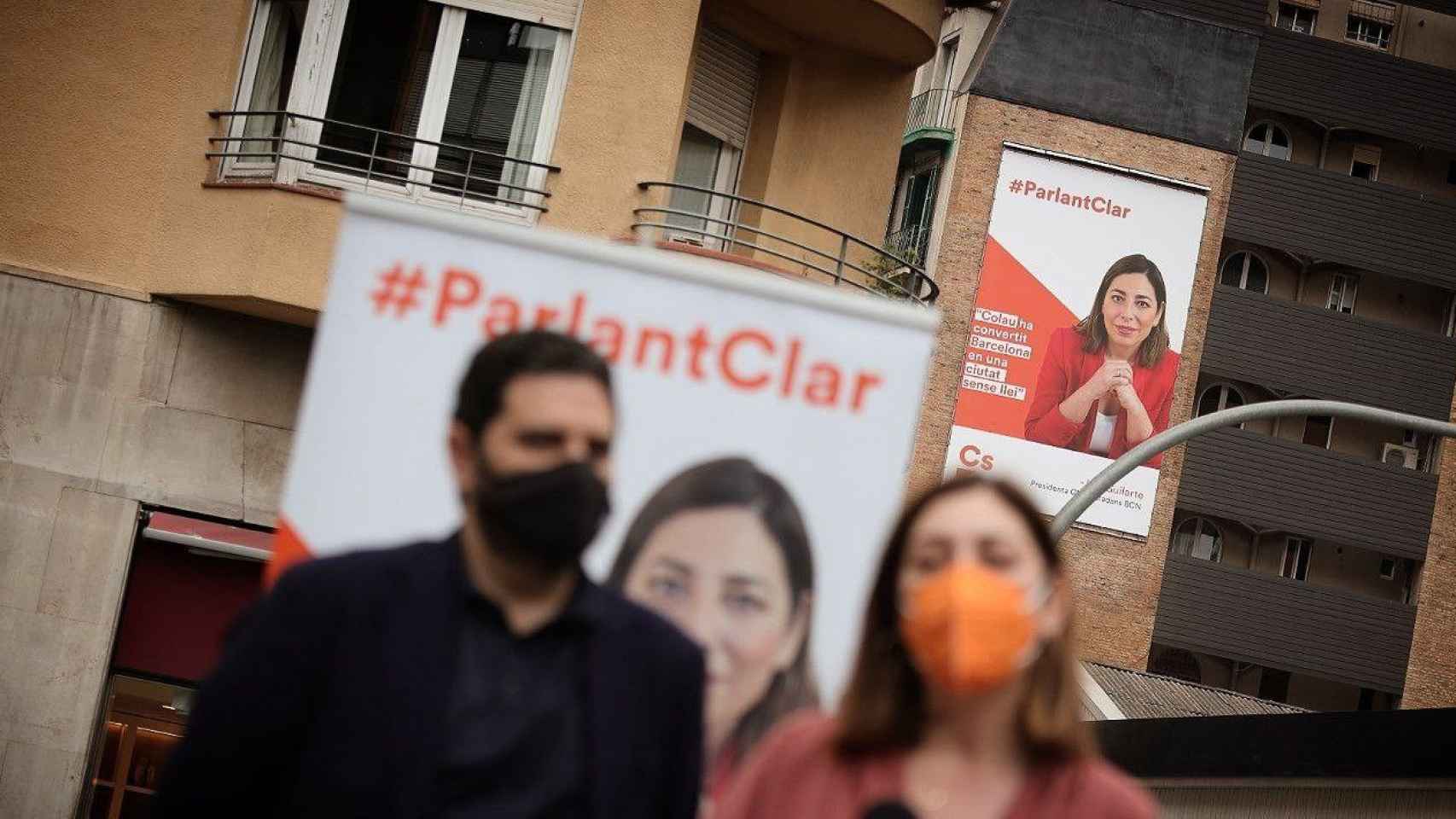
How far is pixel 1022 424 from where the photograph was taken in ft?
144

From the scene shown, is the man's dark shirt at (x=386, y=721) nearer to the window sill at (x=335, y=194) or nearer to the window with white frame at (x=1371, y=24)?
the window sill at (x=335, y=194)

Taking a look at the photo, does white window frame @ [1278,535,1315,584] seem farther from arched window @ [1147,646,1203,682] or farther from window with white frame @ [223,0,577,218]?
window with white frame @ [223,0,577,218]

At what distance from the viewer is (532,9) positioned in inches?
595

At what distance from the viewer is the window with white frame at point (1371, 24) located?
4972 centimetres

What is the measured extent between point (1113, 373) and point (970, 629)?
41567 mm

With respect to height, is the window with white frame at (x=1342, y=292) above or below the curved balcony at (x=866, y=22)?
above

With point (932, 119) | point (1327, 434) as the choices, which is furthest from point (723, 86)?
point (1327, 434)

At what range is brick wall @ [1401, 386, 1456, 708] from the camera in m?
46.3

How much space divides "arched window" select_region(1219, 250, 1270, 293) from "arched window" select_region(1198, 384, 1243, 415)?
269 cm

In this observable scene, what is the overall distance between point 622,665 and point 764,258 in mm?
13323

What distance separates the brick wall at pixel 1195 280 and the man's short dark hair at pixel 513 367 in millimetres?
40112

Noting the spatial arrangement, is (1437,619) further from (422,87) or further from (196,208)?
(196,208)

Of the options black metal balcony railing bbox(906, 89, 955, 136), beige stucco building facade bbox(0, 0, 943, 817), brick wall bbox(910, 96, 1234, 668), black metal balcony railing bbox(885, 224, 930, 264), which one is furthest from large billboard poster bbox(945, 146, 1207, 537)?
beige stucco building facade bbox(0, 0, 943, 817)

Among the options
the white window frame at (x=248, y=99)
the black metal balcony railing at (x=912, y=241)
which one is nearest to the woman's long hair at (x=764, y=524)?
the white window frame at (x=248, y=99)
